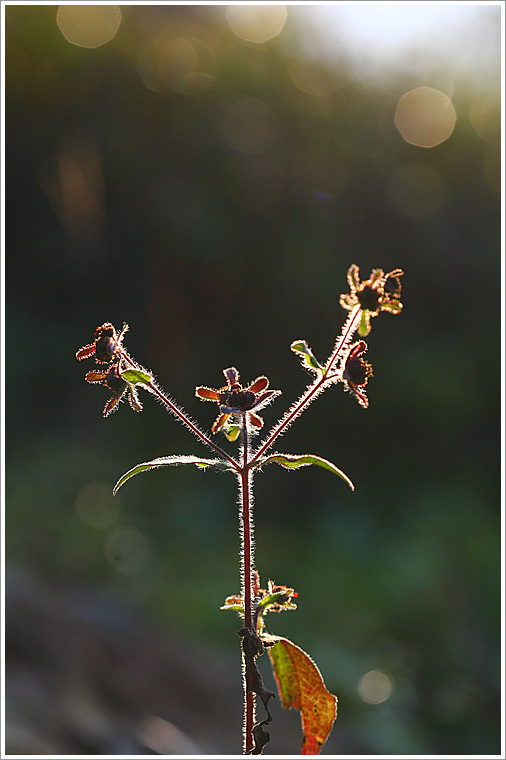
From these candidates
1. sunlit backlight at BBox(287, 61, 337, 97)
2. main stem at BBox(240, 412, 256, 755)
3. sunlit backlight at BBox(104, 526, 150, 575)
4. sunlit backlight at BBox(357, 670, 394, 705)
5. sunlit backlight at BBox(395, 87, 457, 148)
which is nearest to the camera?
main stem at BBox(240, 412, 256, 755)

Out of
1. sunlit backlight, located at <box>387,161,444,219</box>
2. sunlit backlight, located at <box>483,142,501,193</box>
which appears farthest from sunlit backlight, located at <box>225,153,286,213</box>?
sunlit backlight, located at <box>483,142,501,193</box>

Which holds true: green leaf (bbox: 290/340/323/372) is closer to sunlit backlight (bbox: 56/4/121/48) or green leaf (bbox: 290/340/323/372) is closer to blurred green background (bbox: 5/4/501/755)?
blurred green background (bbox: 5/4/501/755)

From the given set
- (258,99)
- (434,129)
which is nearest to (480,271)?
(434,129)

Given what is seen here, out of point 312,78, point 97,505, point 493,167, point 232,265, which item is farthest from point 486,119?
point 97,505

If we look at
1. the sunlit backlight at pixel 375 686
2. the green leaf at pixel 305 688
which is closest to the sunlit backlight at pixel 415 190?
the sunlit backlight at pixel 375 686

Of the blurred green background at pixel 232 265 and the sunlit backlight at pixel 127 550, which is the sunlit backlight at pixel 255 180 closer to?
the blurred green background at pixel 232 265

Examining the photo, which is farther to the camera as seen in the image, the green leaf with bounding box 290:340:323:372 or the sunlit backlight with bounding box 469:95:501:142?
the sunlit backlight with bounding box 469:95:501:142

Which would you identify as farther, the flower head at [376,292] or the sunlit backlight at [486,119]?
the sunlit backlight at [486,119]
